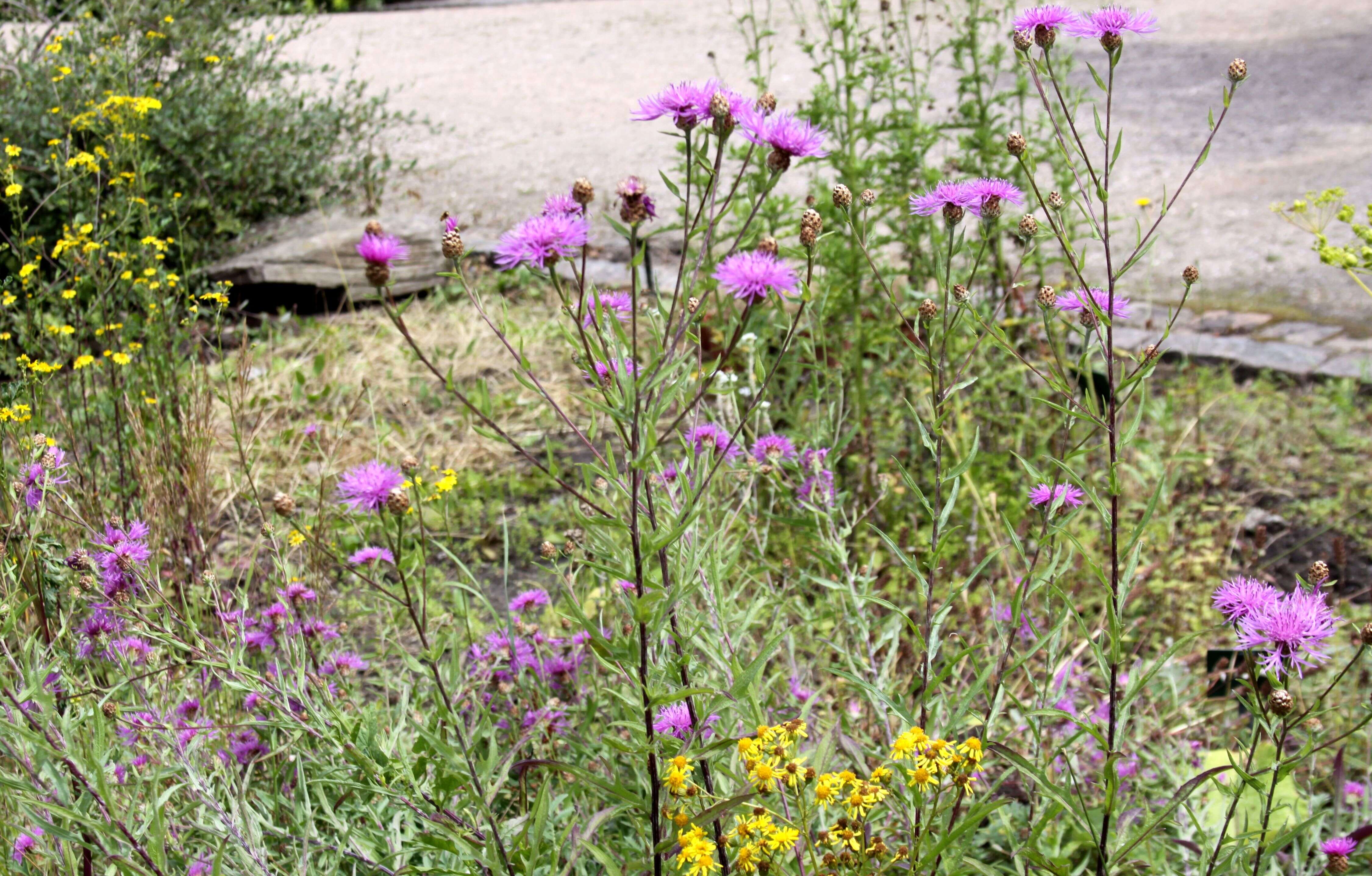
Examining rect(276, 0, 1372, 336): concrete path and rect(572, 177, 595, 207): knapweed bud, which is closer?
rect(572, 177, 595, 207): knapweed bud

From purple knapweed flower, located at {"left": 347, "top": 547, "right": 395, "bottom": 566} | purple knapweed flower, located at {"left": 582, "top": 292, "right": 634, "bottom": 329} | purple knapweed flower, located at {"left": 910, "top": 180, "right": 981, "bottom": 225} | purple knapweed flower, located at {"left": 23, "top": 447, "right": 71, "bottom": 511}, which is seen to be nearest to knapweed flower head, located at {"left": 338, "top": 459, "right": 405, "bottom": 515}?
purple knapweed flower, located at {"left": 347, "top": 547, "right": 395, "bottom": 566}

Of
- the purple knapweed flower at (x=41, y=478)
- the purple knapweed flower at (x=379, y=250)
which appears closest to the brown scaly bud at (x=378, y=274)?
the purple knapweed flower at (x=379, y=250)

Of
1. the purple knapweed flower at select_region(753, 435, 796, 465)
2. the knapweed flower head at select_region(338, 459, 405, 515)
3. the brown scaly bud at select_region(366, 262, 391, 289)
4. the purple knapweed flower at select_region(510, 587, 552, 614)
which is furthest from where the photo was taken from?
the purple knapweed flower at select_region(510, 587, 552, 614)

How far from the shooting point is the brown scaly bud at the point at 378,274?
1.33 m

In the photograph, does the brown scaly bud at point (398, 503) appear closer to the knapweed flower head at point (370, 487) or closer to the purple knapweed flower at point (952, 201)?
the knapweed flower head at point (370, 487)

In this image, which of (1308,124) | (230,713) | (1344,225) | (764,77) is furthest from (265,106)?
(1308,124)

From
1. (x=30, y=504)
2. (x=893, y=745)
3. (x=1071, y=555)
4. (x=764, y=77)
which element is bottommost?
(x=893, y=745)

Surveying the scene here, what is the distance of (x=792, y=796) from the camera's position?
5.08 ft

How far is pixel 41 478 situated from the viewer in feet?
5.92

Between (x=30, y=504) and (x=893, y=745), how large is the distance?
1.40 metres

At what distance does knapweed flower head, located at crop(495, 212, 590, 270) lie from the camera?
4.32 feet

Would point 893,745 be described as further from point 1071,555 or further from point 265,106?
point 265,106

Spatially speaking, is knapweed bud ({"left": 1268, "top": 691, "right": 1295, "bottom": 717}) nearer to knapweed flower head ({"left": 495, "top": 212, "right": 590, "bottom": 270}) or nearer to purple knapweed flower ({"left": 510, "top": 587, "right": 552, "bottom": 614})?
knapweed flower head ({"left": 495, "top": 212, "right": 590, "bottom": 270})

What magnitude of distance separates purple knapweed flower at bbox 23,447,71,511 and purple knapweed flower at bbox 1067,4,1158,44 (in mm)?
1635
